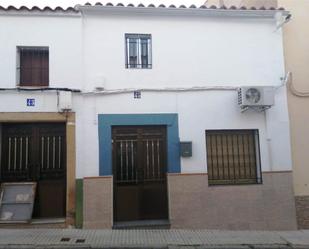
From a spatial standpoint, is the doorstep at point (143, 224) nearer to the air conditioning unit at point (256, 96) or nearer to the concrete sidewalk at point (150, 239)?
the concrete sidewalk at point (150, 239)

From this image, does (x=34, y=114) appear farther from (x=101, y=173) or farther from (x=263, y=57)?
(x=263, y=57)

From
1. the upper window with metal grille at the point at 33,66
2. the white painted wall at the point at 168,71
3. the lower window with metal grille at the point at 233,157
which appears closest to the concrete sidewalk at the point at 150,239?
the lower window with metal grille at the point at 233,157

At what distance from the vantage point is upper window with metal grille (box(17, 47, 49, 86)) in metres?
9.46

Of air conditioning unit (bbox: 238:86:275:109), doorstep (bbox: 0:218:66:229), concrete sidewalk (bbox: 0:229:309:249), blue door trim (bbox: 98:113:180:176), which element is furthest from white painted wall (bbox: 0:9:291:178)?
concrete sidewalk (bbox: 0:229:309:249)

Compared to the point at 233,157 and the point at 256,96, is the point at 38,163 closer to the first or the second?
the point at 233,157

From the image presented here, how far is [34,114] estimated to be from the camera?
9180mm

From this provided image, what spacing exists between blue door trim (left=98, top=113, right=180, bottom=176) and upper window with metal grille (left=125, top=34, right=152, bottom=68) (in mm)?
1257

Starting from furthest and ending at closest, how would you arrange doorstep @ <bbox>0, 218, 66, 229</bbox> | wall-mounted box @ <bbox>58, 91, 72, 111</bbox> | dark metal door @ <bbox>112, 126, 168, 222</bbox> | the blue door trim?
1. dark metal door @ <bbox>112, 126, 168, 222</bbox>
2. the blue door trim
3. wall-mounted box @ <bbox>58, 91, 72, 111</bbox>
4. doorstep @ <bbox>0, 218, 66, 229</bbox>

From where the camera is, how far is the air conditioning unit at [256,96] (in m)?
9.48

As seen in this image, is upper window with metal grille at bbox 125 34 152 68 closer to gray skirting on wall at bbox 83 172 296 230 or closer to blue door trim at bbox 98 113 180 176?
blue door trim at bbox 98 113 180 176

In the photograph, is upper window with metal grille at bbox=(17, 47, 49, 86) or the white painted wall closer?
the white painted wall

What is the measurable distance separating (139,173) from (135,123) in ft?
3.83

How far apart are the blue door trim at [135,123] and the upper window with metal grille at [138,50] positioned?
1.26 m

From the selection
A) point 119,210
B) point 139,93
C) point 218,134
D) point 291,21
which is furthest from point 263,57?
point 119,210
